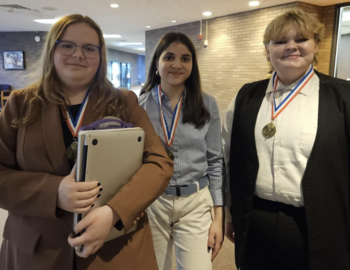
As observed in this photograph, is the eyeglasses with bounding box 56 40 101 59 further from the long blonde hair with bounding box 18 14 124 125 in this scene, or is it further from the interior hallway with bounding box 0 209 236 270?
the interior hallway with bounding box 0 209 236 270

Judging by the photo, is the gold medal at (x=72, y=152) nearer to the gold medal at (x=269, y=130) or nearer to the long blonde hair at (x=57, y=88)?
the long blonde hair at (x=57, y=88)

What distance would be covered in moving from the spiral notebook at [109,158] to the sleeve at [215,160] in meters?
0.74

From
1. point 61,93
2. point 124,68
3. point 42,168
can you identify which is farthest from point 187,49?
point 124,68

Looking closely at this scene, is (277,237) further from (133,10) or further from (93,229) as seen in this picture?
(133,10)

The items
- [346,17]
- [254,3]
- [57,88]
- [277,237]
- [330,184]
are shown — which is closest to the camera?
[57,88]

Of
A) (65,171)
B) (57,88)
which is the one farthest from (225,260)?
(57,88)

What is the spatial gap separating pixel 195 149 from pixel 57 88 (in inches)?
33.6

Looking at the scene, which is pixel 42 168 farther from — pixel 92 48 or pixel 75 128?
pixel 92 48

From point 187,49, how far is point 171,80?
23 cm

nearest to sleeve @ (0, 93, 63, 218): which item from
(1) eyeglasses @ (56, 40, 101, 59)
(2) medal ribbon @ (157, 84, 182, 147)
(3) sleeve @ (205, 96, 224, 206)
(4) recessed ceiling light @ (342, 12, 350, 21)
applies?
(1) eyeglasses @ (56, 40, 101, 59)

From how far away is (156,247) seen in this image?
5.39ft

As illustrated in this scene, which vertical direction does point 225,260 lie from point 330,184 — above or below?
below

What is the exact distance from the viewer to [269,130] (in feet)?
4.51

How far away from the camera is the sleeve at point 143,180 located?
95 cm
